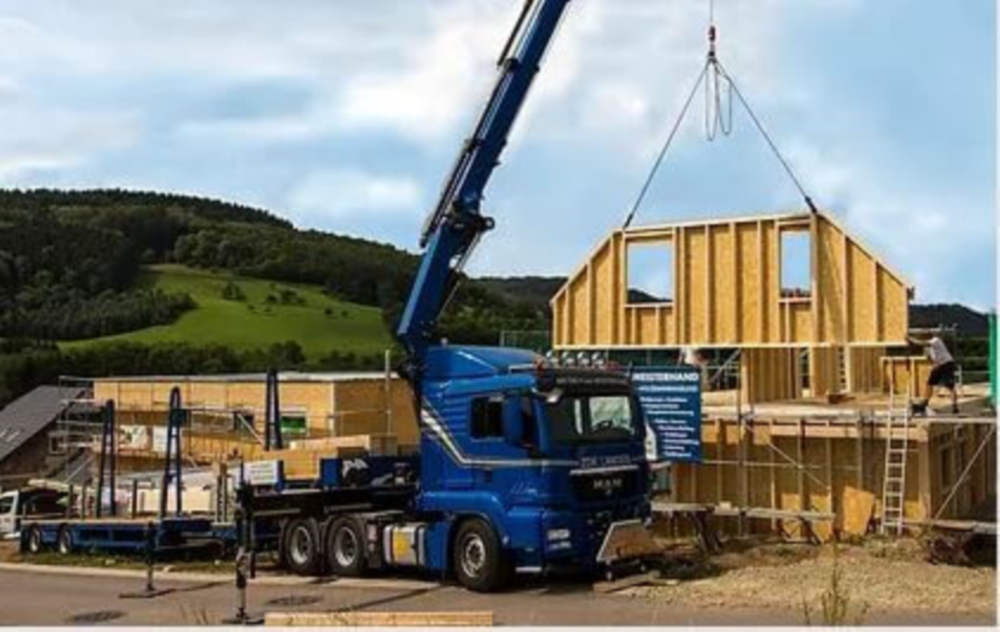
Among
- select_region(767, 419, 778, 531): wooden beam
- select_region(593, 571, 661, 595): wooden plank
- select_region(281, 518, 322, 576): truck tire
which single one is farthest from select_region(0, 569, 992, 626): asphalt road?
select_region(767, 419, 778, 531): wooden beam

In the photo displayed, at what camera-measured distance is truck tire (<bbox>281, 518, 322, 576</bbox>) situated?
21312 millimetres

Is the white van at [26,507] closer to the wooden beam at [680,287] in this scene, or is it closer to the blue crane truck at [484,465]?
the blue crane truck at [484,465]

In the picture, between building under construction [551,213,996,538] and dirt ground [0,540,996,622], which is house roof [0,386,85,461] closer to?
building under construction [551,213,996,538]

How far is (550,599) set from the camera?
1805 cm

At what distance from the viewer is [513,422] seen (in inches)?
733

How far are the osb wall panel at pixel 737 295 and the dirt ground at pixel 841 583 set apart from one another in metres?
4.73

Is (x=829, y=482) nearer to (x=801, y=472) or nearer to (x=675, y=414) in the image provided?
(x=801, y=472)

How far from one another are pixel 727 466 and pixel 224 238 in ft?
256

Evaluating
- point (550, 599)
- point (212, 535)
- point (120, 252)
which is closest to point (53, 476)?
point (212, 535)

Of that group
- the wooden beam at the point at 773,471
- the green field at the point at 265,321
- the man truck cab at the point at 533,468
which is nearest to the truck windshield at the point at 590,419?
the man truck cab at the point at 533,468

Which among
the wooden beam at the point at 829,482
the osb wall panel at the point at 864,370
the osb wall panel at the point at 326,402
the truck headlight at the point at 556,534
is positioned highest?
the osb wall panel at the point at 864,370

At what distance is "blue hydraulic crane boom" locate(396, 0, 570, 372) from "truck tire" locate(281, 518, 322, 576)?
136 inches

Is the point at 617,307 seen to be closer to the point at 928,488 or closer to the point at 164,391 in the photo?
the point at 928,488

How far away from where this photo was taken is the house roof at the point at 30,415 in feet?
182
